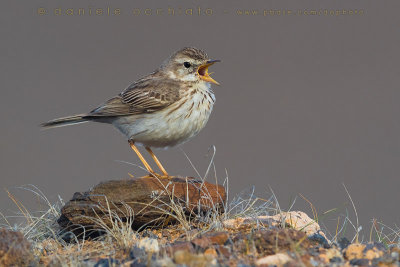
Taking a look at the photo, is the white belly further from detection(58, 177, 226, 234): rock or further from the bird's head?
detection(58, 177, 226, 234): rock

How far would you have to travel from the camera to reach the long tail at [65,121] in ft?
23.6

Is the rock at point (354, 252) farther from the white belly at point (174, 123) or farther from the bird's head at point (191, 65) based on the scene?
the bird's head at point (191, 65)

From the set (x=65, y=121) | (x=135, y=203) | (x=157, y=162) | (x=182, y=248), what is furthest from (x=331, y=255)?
(x=65, y=121)

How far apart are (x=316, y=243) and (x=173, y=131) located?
2407 mm

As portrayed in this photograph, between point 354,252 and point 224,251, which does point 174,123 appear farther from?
point 354,252

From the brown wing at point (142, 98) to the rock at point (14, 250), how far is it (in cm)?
256

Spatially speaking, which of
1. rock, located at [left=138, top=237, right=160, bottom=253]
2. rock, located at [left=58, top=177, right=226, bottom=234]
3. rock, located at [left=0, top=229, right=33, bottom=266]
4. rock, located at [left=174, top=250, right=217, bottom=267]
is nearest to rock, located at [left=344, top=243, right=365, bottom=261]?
rock, located at [left=174, top=250, right=217, bottom=267]

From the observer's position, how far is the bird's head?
22.9ft

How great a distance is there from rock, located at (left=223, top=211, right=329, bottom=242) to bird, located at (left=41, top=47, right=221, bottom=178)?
3.97 feet

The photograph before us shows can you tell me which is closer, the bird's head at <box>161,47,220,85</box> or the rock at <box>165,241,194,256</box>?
the rock at <box>165,241,194,256</box>

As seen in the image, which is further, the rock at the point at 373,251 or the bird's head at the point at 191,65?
the bird's head at the point at 191,65

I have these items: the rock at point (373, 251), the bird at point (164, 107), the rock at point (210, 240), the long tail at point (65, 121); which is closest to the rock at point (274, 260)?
the rock at point (210, 240)

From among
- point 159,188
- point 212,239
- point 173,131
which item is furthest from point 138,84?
point 212,239

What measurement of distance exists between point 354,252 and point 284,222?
101cm
